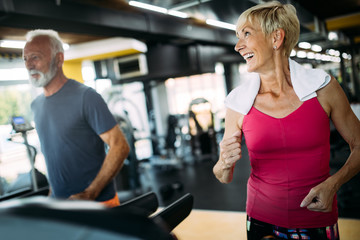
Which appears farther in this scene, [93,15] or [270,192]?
[93,15]

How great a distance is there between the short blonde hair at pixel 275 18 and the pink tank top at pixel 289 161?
25cm

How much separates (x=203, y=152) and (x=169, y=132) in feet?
3.21

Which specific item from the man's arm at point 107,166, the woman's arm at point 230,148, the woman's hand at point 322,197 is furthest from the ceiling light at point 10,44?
the woman's hand at point 322,197

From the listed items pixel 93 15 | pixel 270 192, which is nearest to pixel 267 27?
pixel 270 192

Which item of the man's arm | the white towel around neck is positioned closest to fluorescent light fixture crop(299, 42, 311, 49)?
the white towel around neck

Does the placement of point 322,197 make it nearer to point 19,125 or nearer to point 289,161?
point 289,161

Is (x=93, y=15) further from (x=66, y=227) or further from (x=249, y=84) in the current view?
(x=66, y=227)

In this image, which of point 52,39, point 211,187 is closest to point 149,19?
point 211,187

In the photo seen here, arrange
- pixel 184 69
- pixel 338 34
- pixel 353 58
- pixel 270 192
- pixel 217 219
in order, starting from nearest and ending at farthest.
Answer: pixel 270 192
pixel 217 219
pixel 353 58
pixel 338 34
pixel 184 69

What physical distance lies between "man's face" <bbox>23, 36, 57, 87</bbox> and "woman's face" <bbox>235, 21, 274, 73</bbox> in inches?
38.0

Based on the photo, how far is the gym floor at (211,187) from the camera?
1858mm

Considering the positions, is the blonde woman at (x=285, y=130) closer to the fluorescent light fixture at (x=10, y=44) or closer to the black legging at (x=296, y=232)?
the black legging at (x=296, y=232)

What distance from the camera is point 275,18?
104cm

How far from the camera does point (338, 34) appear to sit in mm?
4734
